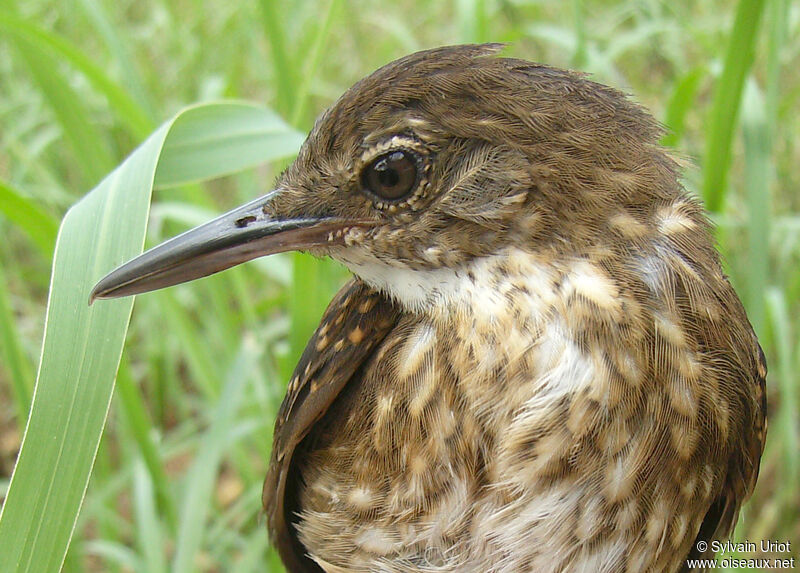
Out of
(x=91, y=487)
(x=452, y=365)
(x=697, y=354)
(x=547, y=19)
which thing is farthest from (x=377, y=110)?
(x=547, y=19)

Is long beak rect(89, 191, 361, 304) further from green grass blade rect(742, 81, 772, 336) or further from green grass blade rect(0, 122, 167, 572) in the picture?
green grass blade rect(742, 81, 772, 336)

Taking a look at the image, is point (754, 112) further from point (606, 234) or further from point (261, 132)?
point (261, 132)

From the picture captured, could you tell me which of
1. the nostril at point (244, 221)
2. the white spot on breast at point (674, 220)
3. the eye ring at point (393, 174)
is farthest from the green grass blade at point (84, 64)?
the white spot on breast at point (674, 220)

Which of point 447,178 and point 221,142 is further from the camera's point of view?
point 221,142

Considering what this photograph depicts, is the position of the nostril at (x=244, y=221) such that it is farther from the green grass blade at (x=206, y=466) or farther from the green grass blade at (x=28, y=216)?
the green grass blade at (x=206, y=466)

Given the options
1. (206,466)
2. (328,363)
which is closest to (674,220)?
(328,363)

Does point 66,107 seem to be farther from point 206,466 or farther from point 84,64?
point 206,466

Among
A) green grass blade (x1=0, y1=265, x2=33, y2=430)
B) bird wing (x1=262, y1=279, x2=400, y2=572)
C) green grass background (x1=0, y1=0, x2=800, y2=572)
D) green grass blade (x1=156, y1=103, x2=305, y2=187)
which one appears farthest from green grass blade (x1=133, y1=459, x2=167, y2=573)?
green grass blade (x1=156, y1=103, x2=305, y2=187)

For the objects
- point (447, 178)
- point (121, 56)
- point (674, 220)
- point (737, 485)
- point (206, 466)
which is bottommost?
point (737, 485)
